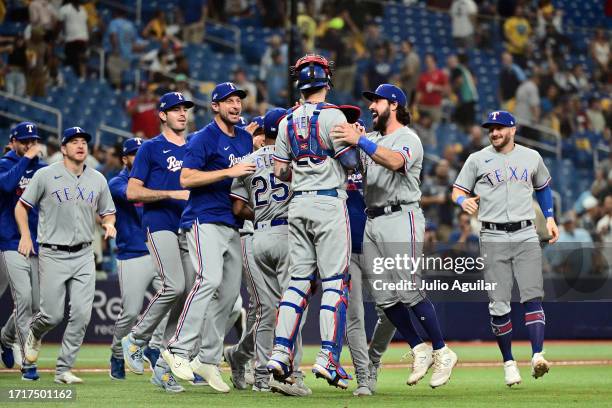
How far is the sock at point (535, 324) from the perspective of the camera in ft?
29.5

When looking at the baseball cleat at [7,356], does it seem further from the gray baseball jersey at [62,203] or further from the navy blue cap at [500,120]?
the navy blue cap at [500,120]

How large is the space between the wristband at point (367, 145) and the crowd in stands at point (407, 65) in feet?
33.8

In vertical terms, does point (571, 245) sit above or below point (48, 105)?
below

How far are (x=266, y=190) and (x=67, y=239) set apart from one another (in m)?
2.10

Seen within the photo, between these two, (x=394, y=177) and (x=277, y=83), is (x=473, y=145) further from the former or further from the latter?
(x=394, y=177)

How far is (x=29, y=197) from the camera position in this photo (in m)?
9.48

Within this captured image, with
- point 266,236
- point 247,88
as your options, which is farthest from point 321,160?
point 247,88

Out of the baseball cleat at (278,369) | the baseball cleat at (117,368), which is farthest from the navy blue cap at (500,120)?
the baseball cleat at (117,368)

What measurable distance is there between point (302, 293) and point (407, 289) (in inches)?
39.3

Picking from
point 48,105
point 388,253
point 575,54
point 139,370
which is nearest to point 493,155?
point 388,253

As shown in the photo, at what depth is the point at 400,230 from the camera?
826 cm

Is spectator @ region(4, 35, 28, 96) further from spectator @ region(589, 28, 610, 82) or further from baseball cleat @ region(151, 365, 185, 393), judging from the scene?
spectator @ region(589, 28, 610, 82)

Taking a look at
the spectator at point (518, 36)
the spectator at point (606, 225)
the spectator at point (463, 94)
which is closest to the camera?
the spectator at point (606, 225)

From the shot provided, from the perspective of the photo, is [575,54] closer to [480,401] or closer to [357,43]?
[357,43]
